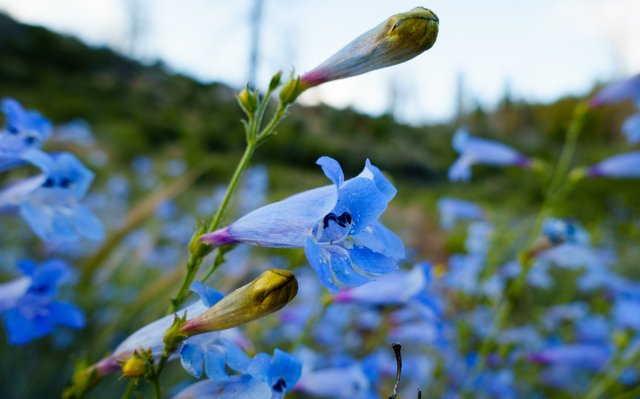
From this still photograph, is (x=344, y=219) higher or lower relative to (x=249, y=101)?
lower

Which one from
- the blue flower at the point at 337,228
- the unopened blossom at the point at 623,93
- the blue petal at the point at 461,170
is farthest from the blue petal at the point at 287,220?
the unopened blossom at the point at 623,93

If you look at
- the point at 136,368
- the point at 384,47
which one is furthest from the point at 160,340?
the point at 384,47

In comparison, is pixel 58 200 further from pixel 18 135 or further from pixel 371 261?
pixel 371 261

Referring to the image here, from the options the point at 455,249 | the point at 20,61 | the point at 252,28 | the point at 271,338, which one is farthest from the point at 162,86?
the point at 271,338

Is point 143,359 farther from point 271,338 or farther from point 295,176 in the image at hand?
point 295,176

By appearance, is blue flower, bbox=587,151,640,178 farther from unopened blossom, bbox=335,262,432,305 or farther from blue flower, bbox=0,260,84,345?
blue flower, bbox=0,260,84,345

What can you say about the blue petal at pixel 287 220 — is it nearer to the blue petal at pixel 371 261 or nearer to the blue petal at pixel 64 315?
the blue petal at pixel 371 261
